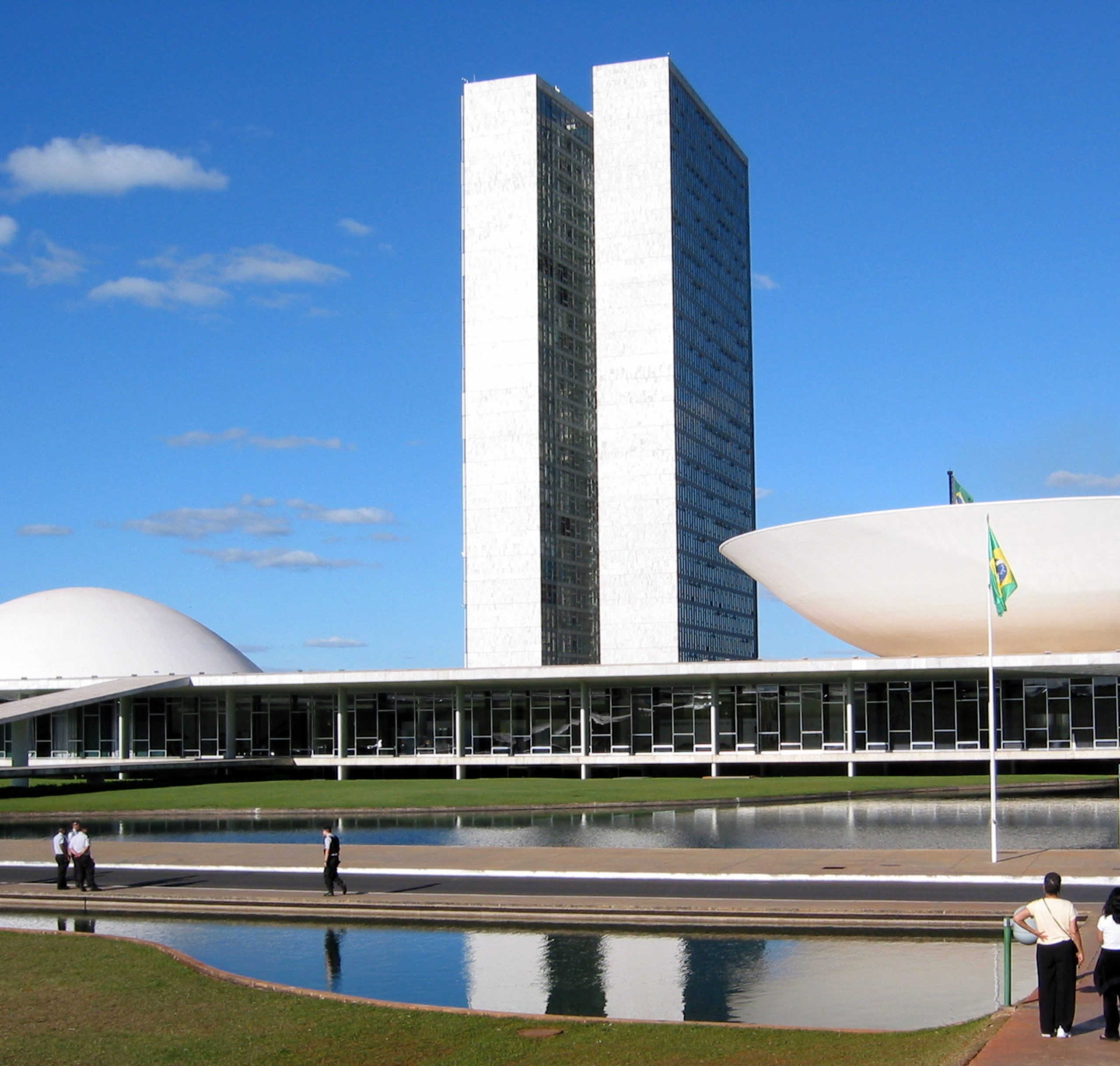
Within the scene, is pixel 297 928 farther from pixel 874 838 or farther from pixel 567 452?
pixel 567 452

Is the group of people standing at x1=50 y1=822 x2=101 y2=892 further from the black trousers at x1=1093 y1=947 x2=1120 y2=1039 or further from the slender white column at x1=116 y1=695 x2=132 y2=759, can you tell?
the slender white column at x1=116 y1=695 x2=132 y2=759

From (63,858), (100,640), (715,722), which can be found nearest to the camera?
(63,858)

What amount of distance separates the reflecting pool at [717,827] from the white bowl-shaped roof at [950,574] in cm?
898

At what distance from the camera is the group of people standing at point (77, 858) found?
23344 mm

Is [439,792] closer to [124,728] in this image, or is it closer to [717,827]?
[717,827]

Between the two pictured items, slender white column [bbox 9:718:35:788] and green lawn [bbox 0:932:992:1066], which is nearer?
green lawn [bbox 0:932:992:1066]

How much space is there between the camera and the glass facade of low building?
181 ft

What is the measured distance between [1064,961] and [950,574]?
38551mm

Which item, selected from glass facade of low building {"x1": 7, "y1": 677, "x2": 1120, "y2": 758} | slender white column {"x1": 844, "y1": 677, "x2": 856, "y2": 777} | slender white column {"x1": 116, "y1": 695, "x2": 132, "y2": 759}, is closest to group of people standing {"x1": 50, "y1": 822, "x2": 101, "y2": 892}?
slender white column {"x1": 844, "y1": 677, "x2": 856, "y2": 777}

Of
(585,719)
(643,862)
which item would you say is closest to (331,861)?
(643,862)

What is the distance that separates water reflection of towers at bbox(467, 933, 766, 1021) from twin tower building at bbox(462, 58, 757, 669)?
76.1 meters

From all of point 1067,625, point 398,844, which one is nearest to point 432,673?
point 1067,625

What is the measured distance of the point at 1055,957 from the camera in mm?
11648

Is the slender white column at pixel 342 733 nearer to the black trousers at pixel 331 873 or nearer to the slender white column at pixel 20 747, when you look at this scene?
the slender white column at pixel 20 747
